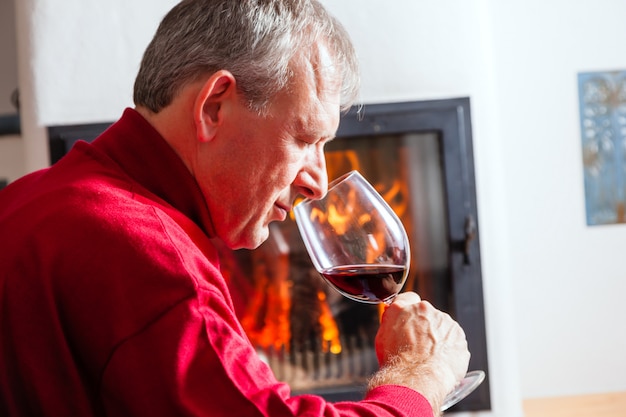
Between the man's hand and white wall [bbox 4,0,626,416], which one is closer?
the man's hand

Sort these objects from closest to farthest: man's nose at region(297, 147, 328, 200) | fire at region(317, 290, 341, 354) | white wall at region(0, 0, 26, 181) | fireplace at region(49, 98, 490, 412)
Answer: man's nose at region(297, 147, 328, 200) → fireplace at region(49, 98, 490, 412) → fire at region(317, 290, 341, 354) → white wall at region(0, 0, 26, 181)

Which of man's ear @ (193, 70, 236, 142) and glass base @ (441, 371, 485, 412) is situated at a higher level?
man's ear @ (193, 70, 236, 142)

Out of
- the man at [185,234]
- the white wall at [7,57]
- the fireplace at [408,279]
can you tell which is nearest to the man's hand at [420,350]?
the man at [185,234]

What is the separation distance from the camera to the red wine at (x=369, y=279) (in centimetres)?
119

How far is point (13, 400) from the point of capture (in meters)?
0.85

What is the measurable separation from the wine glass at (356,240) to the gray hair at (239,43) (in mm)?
203

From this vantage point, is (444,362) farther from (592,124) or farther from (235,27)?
(592,124)

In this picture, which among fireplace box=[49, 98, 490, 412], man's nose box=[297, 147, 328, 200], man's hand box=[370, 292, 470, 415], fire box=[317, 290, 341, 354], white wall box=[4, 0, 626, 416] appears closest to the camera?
man's hand box=[370, 292, 470, 415]

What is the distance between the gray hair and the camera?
1.06 m

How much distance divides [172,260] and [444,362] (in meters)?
0.40

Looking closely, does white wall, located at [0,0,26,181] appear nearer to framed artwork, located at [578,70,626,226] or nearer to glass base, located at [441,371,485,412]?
framed artwork, located at [578,70,626,226]

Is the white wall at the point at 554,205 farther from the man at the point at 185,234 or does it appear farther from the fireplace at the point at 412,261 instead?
the man at the point at 185,234

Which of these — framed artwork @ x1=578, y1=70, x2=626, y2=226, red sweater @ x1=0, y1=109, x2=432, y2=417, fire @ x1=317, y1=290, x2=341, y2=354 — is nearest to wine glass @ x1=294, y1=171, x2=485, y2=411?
red sweater @ x1=0, y1=109, x2=432, y2=417

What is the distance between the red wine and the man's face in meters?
0.13
